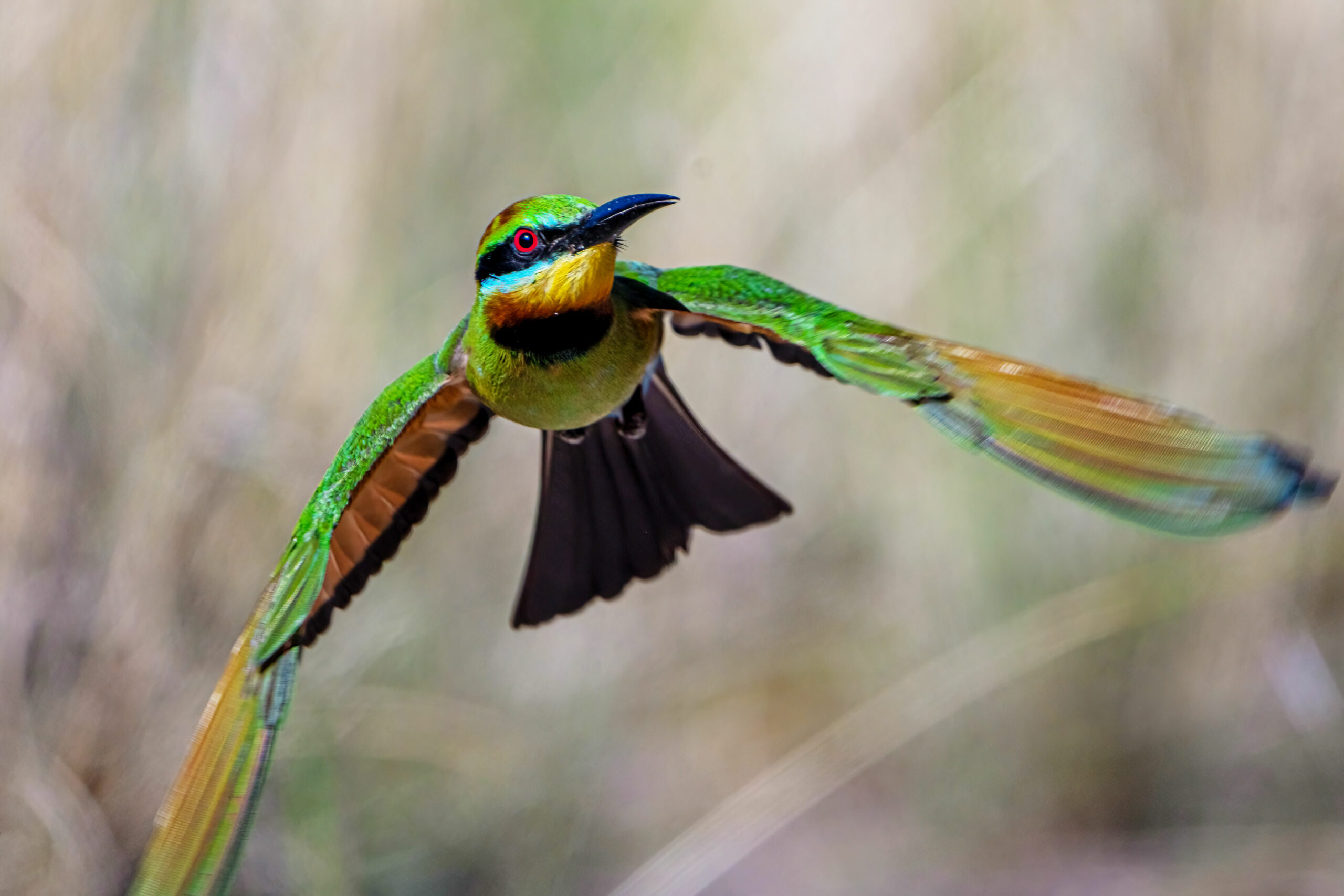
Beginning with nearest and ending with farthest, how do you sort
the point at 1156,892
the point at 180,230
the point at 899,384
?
the point at 899,384, the point at 180,230, the point at 1156,892

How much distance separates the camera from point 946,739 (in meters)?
3.03

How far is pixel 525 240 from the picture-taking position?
4.61 feet

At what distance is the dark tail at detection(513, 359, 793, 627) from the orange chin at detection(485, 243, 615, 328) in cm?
32

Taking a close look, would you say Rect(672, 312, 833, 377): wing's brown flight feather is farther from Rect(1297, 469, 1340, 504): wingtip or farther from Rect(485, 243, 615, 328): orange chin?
Rect(1297, 469, 1340, 504): wingtip

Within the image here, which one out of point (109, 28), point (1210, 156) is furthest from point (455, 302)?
point (1210, 156)

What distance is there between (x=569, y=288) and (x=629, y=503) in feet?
1.58

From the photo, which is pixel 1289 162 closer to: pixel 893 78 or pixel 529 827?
pixel 893 78

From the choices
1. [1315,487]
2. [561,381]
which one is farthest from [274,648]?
[1315,487]

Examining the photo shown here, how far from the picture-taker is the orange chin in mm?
1369

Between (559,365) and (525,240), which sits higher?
(525,240)

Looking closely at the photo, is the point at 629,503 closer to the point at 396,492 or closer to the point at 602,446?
the point at 602,446

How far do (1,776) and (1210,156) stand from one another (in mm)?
2747

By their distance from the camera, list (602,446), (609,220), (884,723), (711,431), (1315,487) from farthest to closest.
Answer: (711,431) < (884,723) < (602,446) < (609,220) < (1315,487)

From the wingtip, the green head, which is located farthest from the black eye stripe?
the wingtip
